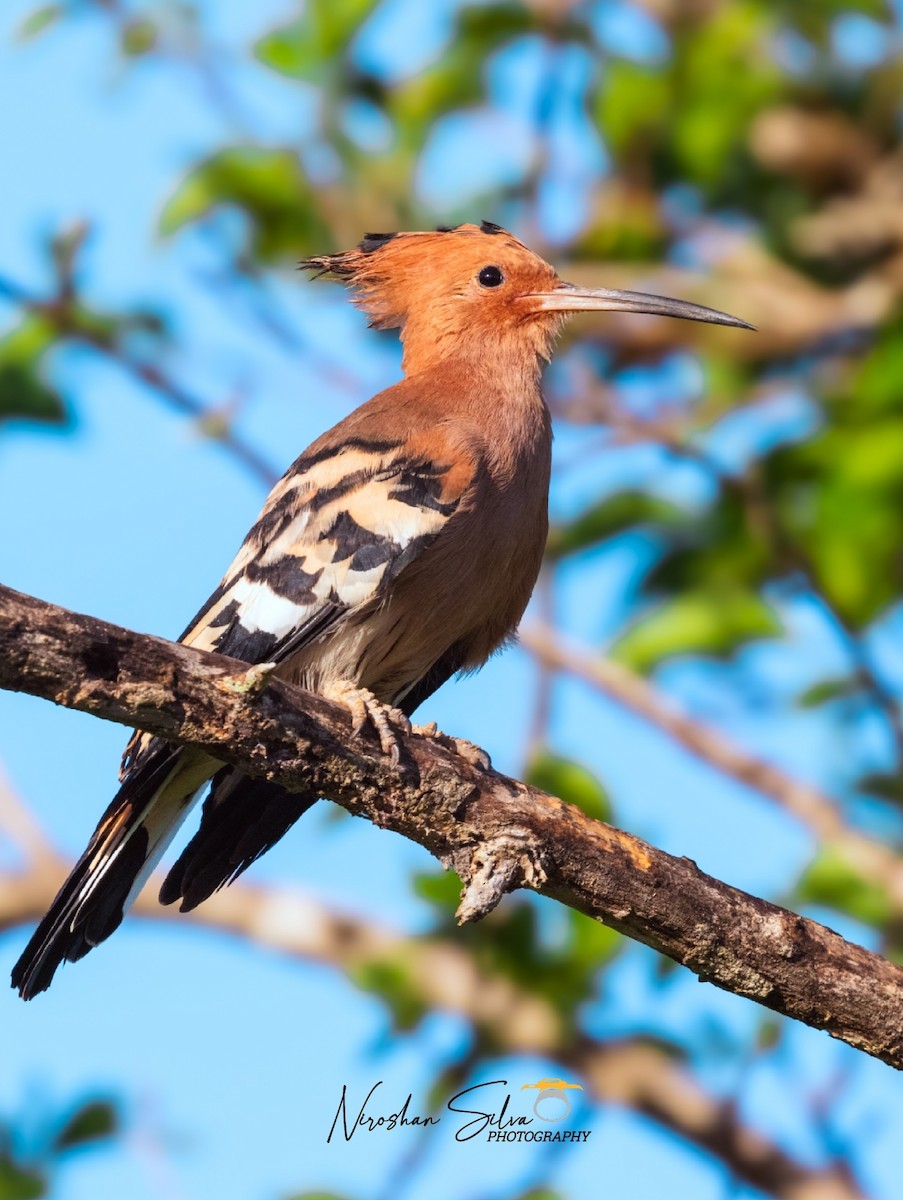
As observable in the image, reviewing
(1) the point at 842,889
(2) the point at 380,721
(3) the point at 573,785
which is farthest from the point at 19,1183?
(1) the point at 842,889

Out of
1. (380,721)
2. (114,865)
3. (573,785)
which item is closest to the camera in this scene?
(380,721)

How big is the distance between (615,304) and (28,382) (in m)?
1.34

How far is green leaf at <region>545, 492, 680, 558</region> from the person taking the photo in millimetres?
4227

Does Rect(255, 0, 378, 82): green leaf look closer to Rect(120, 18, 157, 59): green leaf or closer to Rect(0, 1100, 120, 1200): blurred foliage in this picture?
Rect(120, 18, 157, 59): green leaf

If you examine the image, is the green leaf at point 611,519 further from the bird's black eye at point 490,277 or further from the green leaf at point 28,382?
the green leaf at point 28,382

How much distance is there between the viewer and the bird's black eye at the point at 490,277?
3.82 meters

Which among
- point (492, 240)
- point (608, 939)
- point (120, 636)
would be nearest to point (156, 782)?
point (120, 636)

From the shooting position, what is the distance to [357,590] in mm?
3084

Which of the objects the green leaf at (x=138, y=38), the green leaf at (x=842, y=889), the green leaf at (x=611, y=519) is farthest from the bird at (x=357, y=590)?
the green leaf at (x=138, y=38)

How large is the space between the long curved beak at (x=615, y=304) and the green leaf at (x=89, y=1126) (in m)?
2.00

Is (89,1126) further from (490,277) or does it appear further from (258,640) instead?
(490,277)

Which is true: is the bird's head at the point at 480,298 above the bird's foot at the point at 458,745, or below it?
above

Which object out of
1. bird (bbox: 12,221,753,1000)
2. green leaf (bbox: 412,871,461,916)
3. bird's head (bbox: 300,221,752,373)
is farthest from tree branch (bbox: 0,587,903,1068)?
bird's head (bbox: 300,221,752,373)

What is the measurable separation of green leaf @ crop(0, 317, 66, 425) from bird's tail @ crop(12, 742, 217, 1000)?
114 cm
